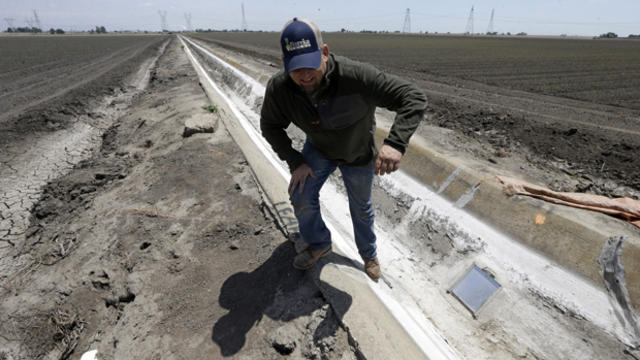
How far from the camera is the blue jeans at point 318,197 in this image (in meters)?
2.55

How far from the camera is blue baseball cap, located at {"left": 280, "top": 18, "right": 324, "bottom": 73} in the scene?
1914 mm

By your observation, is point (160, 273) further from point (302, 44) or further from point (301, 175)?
point (302, 44)

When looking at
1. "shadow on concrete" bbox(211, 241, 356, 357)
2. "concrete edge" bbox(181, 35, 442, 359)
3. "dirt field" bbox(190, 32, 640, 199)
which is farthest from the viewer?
"dirt field" bbox(190, 32, 640, 199)

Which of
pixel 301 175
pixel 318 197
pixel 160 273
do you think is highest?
pixel 301 175

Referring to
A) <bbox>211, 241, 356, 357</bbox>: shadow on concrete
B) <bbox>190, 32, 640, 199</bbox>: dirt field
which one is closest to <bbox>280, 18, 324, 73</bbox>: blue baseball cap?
<bbox>211, 241, 356, 357</bbox>: shadow on concrete

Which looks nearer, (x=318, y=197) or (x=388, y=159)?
(x=388, y=159)

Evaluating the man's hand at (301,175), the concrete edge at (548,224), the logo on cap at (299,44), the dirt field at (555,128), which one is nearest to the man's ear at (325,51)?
the logo on cap at (299,44)

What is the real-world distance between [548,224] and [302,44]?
280 centimetres

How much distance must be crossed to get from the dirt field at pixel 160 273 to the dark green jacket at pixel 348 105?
1307 millimetres

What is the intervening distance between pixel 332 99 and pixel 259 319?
1.77 m

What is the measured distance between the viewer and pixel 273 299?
2646 millimetres

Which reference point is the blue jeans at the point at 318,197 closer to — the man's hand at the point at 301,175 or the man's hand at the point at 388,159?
the man's hand at the point at 301,175

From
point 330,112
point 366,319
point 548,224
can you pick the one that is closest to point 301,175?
point 330,112

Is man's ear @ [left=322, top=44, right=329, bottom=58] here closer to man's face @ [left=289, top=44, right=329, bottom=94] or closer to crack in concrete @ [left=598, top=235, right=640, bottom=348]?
man's face @ [left=289, top=44, right=329, bottom=94]
